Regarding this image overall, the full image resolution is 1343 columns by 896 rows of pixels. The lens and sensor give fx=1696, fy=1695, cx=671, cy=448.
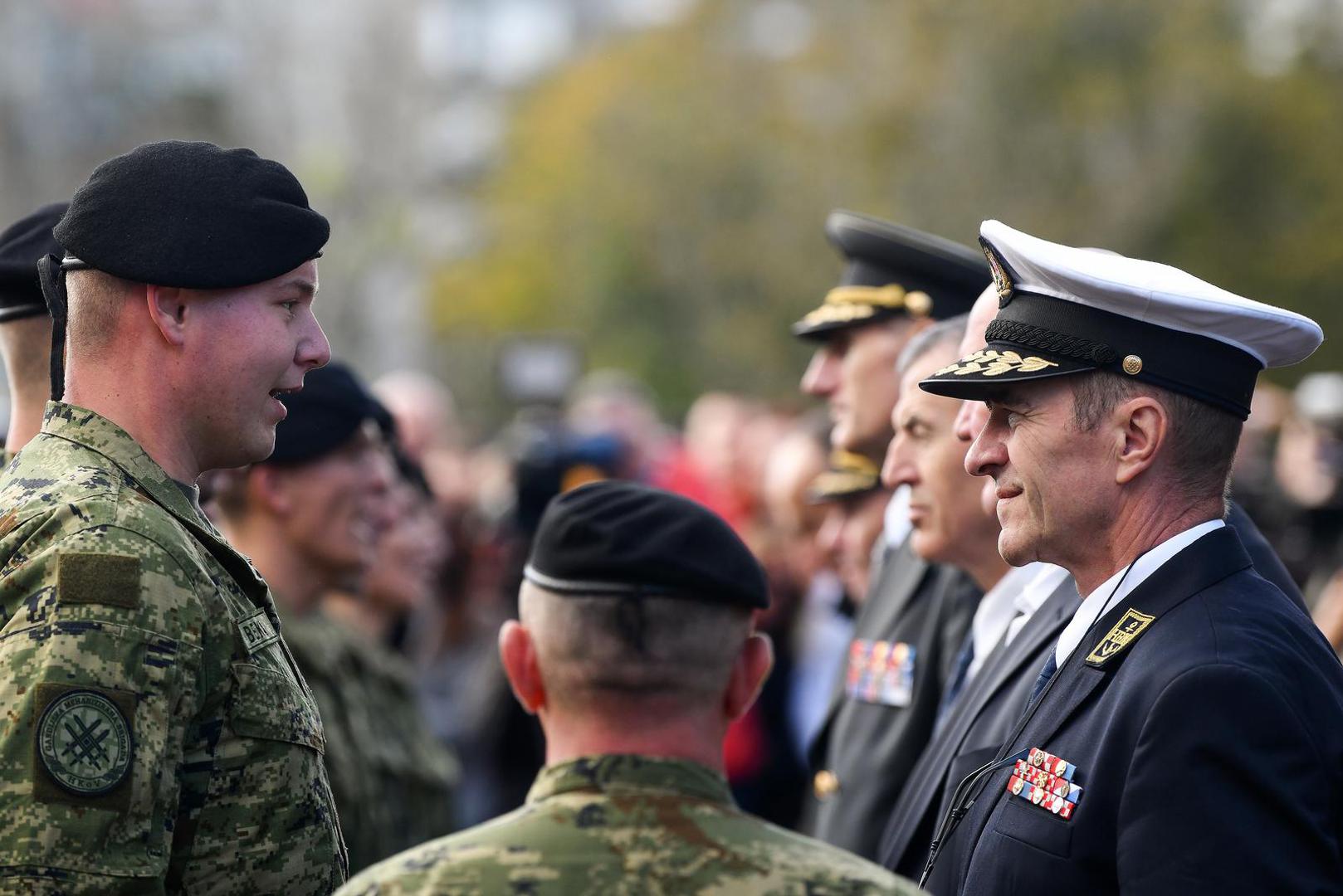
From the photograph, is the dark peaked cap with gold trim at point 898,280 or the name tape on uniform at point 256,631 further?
the dark peaked cap with gold trim at point 898,280

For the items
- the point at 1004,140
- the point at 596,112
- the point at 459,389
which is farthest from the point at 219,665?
the point at 459,389

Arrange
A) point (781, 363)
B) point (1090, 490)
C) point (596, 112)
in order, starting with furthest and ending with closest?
1. point (596, 112)
2. point (781, 363)
3. point (1090, 490)

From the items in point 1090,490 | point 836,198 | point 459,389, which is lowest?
point 459,389

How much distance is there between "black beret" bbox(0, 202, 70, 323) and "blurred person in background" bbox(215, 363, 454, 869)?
1.32 meters

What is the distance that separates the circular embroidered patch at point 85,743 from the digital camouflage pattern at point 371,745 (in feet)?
6.90

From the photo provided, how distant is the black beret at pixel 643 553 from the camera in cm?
245

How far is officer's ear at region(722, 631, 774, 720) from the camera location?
2494mm

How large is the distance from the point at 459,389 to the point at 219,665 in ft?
171

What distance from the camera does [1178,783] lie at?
2.64 metres

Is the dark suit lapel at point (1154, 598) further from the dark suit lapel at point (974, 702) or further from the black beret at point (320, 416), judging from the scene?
the black beret at point (320, 416)

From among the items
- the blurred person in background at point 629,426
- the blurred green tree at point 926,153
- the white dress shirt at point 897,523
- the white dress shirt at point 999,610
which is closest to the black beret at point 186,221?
the white dress shirt at point 999,610

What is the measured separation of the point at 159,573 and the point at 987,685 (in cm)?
194

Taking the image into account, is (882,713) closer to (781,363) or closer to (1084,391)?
(1084,391)

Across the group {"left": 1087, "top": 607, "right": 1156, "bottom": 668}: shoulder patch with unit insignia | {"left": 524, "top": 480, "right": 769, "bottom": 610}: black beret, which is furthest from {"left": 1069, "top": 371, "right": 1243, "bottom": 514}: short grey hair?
{"left": 524, "top": 480, "right": 769, "bottom": 610}: black beret
